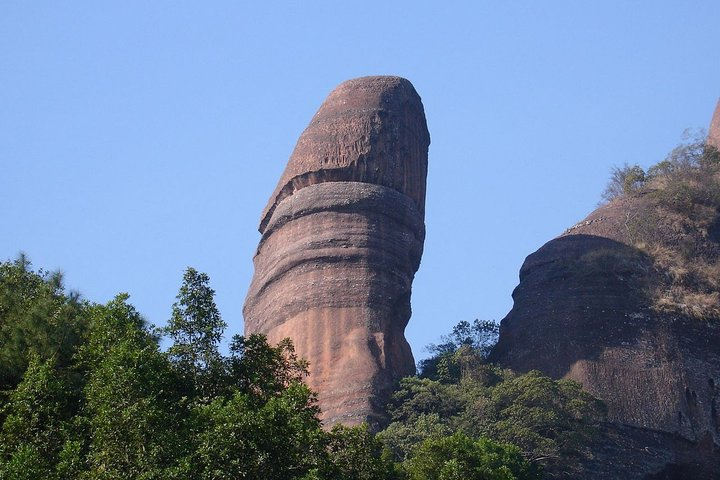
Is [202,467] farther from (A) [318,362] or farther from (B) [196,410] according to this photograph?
(A) [318,362]

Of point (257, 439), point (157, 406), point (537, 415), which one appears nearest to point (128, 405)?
point (157, 406)

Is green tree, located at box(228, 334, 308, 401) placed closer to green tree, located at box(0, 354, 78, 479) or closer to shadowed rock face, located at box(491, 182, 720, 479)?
green tree, located at box(0, 354, 78, 479)

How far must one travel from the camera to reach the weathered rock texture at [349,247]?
4484 cm

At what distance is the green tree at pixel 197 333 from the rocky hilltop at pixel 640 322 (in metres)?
17.3

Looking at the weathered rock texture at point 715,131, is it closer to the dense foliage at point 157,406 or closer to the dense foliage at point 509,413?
the dense foliage at point 509,413

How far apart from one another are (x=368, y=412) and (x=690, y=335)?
1090cm

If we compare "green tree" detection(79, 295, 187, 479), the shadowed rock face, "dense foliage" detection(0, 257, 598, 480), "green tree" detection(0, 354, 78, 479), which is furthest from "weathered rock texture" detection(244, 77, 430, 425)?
"green tree" detection(0, 354, 78, 479)

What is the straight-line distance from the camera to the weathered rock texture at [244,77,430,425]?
147 feet

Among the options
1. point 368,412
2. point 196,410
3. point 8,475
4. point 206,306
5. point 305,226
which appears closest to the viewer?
point 8,475

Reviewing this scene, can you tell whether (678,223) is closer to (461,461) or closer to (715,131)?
(715,131)

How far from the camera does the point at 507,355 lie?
49062 mm

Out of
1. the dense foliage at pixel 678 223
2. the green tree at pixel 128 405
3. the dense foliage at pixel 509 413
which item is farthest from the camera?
the dense foliage at pixel 678 223

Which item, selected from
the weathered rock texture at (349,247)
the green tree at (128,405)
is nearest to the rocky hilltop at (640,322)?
the weathered rock texture at (349,247)

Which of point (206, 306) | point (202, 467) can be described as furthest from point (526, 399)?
point (202, 467)
